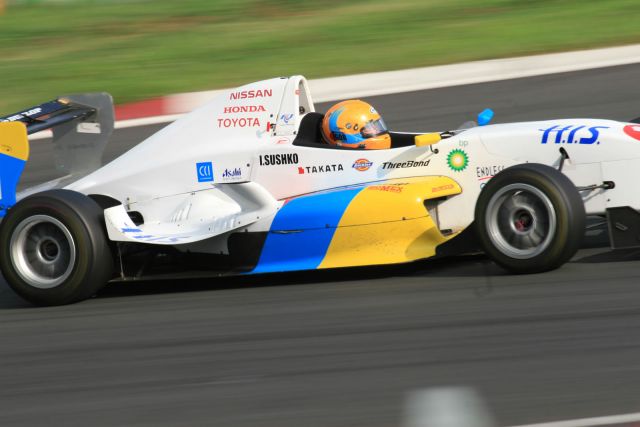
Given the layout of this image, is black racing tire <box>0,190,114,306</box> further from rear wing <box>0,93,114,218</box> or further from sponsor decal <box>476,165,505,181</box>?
sponsor decal <box>476,165,505,181</box>

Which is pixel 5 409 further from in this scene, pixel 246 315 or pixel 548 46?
pixel 548 46

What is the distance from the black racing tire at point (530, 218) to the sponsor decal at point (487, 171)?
32cm

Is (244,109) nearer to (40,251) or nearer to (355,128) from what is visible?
(355,128)

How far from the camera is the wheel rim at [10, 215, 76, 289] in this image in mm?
6918

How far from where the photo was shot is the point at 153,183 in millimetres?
7344

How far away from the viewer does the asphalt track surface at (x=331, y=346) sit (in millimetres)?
4633

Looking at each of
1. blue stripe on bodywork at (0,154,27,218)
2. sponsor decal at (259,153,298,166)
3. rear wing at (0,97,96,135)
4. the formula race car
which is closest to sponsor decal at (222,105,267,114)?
the formula race car

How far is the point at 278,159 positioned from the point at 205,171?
538 millimetres

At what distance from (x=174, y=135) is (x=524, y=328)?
3.12 metres

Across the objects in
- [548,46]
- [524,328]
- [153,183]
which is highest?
[548,46]

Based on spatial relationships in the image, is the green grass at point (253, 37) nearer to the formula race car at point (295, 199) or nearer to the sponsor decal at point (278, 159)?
the formula race car at point (295, 199)

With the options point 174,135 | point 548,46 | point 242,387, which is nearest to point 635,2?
point 548,46

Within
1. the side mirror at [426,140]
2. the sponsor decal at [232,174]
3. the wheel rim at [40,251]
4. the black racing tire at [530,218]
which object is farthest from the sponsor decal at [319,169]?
the wheel rim at [40,251]

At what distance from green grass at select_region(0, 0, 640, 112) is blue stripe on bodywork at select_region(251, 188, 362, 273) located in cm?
721
